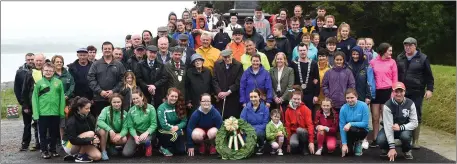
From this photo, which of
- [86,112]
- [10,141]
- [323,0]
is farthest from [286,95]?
[323,0]

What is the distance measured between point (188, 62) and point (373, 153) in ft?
11.4

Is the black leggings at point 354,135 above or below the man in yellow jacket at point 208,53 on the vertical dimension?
below

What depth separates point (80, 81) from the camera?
903 centimetres

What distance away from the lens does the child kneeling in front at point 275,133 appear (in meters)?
8.36

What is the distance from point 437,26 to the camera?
69.1 ft

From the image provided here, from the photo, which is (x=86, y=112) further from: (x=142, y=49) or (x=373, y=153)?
(x=373, y=153)

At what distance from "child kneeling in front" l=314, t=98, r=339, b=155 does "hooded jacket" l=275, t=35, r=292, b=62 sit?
1.69 metres

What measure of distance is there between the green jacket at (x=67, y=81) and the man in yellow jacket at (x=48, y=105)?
1.10ft

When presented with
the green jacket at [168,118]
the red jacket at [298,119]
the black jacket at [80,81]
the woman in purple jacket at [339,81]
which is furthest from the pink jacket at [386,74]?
the black jacket at [80,81]

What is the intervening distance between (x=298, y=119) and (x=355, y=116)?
3.02 ft

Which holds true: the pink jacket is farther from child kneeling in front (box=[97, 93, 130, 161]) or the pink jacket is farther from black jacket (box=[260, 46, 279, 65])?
child kneeling in front (box=[97, 93, 130, 161])

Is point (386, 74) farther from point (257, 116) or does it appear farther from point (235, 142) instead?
point (235, 142)

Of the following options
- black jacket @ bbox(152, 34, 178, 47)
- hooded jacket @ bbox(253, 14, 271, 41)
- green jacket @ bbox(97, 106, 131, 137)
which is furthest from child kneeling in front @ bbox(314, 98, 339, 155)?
hooded jacket @ bbox(253, 14, 271, 41)

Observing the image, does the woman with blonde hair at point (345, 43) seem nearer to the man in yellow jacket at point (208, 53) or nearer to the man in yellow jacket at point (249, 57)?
the man in yellow jacket at point (249, 57)
